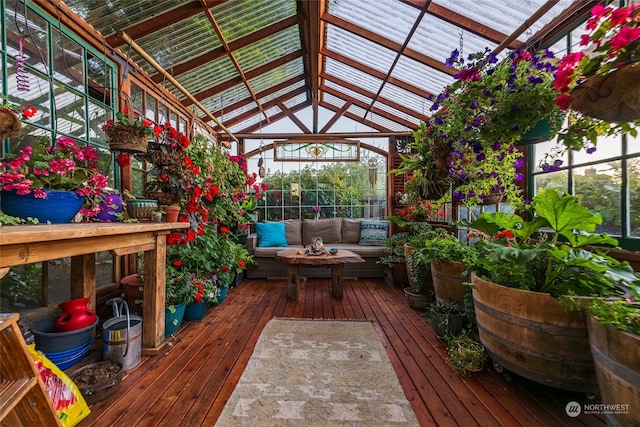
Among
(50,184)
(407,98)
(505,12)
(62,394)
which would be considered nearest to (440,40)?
(505,12)

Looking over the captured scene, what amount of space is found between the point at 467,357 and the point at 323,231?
3.17m

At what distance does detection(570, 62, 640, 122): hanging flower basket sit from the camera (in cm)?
85

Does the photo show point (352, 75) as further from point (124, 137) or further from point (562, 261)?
point (562, 261)

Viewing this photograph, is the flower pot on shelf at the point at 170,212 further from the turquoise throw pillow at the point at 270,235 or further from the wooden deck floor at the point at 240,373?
the turquoise throw pillow at the point at 270,235

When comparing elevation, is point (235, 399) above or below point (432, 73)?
below

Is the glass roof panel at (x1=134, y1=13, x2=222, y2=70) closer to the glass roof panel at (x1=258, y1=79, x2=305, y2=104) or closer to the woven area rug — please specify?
the glass roof panel at (x1=258, y1=79, x2=305, y2=104)

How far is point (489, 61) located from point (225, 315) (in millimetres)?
2911

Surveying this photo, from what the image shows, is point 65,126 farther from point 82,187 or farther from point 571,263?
point 571,263

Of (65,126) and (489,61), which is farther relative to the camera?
(65,126)

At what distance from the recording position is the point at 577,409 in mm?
1308

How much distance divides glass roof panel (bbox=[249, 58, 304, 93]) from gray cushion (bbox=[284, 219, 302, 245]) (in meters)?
2.35

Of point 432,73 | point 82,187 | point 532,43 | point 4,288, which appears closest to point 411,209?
point 432,73

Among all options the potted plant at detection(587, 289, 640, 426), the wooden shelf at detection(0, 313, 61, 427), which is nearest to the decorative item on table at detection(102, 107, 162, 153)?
the wooden shelf at detection(0, 313, 61, 427)

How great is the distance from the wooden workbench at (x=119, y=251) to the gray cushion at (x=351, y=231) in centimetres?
300
